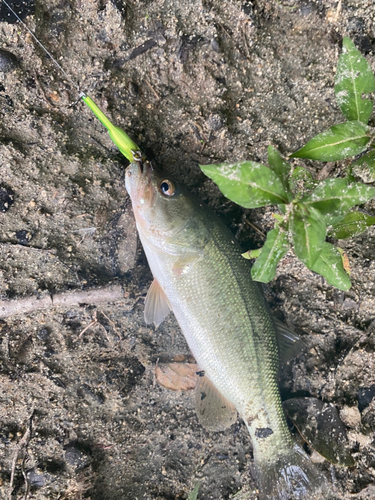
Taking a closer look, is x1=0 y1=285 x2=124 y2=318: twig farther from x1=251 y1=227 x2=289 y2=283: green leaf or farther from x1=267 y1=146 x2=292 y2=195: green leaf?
x1=267 y1=146 x2=292 y2=195: green leaf

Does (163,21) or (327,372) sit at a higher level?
(163,21)

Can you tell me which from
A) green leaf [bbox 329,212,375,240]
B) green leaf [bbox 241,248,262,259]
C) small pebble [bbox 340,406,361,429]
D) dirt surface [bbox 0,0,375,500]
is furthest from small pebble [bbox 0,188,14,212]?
small pebble [bbox 340,406,361,429]

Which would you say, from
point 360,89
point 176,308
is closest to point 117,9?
point 360,89

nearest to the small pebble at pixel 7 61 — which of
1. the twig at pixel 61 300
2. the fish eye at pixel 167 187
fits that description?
the fish eye at pixel 167 187

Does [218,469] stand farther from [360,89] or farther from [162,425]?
[360,89]

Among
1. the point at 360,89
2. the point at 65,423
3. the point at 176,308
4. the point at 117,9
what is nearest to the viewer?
the point at 360,89

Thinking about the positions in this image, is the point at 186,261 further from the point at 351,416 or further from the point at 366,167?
the point at 351,416

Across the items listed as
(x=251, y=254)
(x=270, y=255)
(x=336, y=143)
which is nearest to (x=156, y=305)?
(x=251, y=254)
